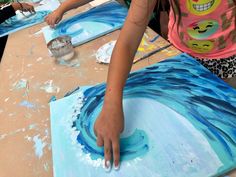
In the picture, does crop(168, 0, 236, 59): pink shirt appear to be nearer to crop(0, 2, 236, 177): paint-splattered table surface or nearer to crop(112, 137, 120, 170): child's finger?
crop(0, 2, 236, 177): paint-splattered table surface

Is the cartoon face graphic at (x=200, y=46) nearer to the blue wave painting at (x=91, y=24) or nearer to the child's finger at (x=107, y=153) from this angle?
the blue wave painting at (x=91, y=24)

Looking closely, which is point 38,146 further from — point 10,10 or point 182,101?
point 10,10

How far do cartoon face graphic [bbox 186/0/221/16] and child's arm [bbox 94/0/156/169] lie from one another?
0.16 metres

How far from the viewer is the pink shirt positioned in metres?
1.01

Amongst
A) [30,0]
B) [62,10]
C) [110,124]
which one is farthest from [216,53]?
[30,0]

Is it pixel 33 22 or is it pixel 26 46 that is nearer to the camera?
pixel 26 46

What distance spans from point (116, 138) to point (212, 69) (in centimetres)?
55

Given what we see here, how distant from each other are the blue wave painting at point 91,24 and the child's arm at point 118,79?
0.37 m

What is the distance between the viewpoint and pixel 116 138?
0.69 metres

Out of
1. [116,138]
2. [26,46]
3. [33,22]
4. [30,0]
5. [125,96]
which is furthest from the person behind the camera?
[30,0]

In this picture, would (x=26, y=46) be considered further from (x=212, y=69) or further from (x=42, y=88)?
(x=212, y=69)

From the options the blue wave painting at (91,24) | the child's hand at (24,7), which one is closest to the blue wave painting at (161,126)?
the blue wave painting at (91,24)

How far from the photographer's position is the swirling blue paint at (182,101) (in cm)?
66

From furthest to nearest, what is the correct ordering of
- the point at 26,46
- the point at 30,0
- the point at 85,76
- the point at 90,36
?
the point at 30,0 < the point at 26,46 < the point at 90,36 < the point at 85,76
